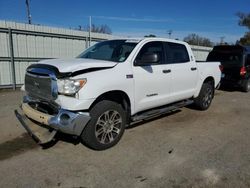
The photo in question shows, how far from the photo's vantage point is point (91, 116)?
13.0 ft

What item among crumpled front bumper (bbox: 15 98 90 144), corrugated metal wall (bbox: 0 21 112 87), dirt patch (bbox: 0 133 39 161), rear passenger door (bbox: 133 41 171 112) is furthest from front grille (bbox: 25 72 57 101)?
corrugated metal wall (bbox: 0 21 112 87)

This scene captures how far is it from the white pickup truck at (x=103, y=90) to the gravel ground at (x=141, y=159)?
1.19 ft

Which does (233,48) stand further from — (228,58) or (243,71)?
(243,71)

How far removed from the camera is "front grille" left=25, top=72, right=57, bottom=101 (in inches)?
152

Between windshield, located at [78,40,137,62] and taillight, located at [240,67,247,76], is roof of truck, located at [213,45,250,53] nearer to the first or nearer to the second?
taillight, located at [240,67,247,76]

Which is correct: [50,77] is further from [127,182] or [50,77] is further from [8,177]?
[127,182]

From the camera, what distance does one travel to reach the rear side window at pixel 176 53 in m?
5.69

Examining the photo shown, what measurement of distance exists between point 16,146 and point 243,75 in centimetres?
965

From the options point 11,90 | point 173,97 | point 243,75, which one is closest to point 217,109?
point 173,97

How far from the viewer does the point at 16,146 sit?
440cm

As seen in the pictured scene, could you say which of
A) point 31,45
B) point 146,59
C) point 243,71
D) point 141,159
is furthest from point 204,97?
point 31,45

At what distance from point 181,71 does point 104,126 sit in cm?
261

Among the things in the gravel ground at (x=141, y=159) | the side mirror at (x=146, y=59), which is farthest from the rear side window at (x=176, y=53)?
the gravel ground at (x=141, y=159)

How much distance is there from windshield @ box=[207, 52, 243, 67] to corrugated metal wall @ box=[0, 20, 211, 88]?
6647mm
